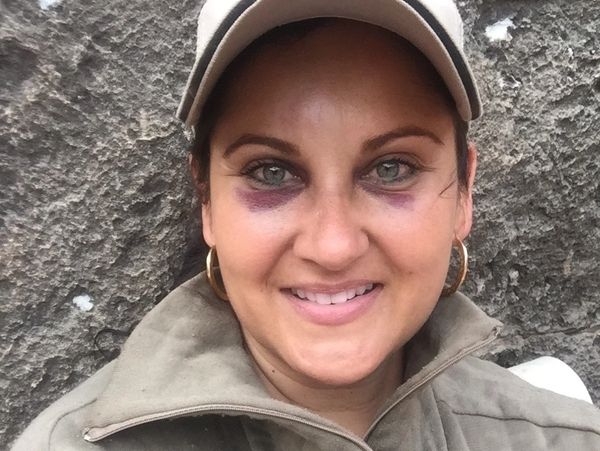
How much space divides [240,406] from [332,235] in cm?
18

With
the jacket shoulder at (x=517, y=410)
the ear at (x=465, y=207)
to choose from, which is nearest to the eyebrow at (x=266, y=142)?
the ear at (x=465, y=207)

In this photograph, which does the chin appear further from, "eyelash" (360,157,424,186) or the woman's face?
"eyelash" (360,157,424,186)

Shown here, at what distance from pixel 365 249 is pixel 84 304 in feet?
1.41

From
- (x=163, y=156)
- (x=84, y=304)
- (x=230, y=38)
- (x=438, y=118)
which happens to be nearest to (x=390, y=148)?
(x=438, y=118)

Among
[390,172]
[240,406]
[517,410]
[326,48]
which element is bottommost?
[517,410]

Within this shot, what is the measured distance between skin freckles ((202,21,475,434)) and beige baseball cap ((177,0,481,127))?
0.11 ft

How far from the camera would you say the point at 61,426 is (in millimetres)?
707

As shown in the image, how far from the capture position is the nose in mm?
653

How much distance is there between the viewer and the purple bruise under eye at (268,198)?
2.27 ft

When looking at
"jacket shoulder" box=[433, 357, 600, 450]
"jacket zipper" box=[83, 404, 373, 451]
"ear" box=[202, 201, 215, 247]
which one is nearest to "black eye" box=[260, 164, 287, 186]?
"ear" box=[202, 201, 215, 247]

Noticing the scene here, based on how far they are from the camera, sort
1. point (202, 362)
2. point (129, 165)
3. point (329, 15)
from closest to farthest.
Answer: point (329, 15), point (202, 362), point (129, 165)

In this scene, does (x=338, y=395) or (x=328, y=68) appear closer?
(x=328, y=68)

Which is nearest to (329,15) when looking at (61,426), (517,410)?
(61,426)

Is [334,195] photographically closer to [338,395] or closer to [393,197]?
[393,197]
